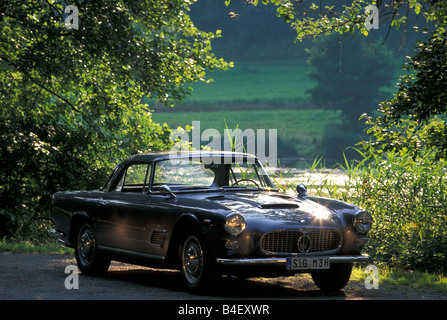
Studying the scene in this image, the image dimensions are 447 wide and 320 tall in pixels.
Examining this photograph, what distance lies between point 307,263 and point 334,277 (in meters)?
0.96

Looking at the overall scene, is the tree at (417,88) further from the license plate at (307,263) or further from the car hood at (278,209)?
the license plate at (307,263)

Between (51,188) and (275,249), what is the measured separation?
1008 centimetres

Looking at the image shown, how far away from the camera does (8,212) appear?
16266 millimetres

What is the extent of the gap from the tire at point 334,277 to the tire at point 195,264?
134 centimetres

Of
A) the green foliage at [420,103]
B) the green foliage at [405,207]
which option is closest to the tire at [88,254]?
the green foliage at [405,207]

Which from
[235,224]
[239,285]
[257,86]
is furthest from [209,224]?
[257,86]

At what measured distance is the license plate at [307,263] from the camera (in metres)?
8.23

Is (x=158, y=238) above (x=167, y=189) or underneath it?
underneath

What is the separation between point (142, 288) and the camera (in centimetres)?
912

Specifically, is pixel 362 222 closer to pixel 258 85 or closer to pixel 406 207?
pixel 406 207

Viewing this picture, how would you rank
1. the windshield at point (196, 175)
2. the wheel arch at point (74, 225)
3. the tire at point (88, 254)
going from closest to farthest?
the windshield at point (196, 175) < the tire at point (88, 254) < the wheel arch at point (74, 225)

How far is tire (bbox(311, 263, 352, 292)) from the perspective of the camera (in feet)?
29.7
